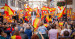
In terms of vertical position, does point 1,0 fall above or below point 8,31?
above

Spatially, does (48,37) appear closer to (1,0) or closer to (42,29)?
(42,29)

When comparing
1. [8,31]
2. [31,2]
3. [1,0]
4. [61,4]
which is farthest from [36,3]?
[8,31]

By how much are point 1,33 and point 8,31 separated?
3765 millimetres

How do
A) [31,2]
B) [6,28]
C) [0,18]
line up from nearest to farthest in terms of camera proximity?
[6,28], [0,18], [31,2]

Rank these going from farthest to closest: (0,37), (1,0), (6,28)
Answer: (1,0)
(6,28)
(0,37)

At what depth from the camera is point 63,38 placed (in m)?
7.75

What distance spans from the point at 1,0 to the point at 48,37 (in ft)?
92.4

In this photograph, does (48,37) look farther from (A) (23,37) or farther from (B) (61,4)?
(B) (61,4)

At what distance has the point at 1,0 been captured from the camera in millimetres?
35375

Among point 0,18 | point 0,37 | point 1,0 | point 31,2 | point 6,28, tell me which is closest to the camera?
point 0,37

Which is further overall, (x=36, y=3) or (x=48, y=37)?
(x=36, y=3)

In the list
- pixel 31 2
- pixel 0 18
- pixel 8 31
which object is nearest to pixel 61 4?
pixel 0 18

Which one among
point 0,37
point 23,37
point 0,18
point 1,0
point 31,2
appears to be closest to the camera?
point 0,37

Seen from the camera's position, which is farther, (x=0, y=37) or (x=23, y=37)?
(x=23, y=37)
